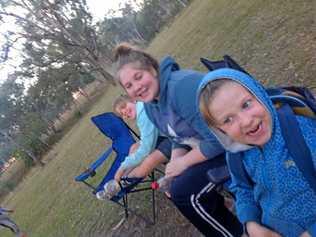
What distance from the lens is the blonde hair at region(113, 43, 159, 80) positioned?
3322mm

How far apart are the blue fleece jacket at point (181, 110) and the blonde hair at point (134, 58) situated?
11cm

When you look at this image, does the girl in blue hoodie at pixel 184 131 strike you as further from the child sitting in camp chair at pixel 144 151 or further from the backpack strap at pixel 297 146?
the backpack strap at pixel 297 146

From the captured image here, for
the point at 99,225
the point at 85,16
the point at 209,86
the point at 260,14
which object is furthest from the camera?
the point at 85,16

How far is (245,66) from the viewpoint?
22.7 feet

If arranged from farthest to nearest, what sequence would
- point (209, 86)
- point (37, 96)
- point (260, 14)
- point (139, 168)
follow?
point (37, 96) < point (260, 14) < point (139, 168) < point (209, 86)

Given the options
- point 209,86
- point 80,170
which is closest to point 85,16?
point 80,170

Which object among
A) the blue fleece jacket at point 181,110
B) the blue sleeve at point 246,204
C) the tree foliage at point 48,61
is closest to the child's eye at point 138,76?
the blue fleece jacket at point 181,110

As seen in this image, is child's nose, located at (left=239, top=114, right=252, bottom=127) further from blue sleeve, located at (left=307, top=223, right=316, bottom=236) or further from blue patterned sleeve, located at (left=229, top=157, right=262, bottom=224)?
blue sleeve, located at (left=307, top=223, right=316, bottom=236)

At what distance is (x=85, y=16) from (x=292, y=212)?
30.0 metres

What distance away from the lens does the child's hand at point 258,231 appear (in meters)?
2.38

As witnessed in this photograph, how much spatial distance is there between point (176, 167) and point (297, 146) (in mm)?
1290

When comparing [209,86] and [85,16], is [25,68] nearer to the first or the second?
[85,16]

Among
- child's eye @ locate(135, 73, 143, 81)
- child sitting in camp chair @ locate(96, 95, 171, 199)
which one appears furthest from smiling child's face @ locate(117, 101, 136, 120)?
child's eye @ locate(135, 73, 143, 81)

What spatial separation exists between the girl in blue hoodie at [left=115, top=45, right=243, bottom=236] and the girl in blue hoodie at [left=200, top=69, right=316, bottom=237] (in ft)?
2.40
